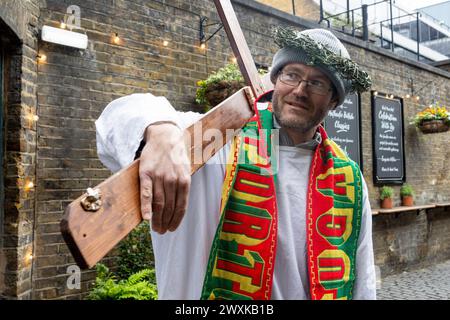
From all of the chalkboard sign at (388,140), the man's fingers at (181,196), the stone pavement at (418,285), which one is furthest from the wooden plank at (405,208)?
the man's fingers at (181,196)

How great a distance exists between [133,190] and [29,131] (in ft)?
10.5

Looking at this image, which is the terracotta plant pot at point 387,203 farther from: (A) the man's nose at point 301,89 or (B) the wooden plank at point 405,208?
(A) the man's nose at point 301,89

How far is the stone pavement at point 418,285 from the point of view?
6.27 m

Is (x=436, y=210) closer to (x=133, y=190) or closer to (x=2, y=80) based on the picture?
(x=2, y=80)

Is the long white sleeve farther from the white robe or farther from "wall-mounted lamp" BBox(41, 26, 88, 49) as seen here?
"wall-mounted lamp" BBox(41, 26, 88, 49)

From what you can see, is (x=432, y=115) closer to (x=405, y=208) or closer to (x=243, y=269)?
(x=405, y=208)

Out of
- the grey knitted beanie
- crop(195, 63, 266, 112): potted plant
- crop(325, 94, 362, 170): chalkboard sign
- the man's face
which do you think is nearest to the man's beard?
the man's face

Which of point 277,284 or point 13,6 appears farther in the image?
point 13,6

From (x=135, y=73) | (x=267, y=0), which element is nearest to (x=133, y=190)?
(x=135, y=73)

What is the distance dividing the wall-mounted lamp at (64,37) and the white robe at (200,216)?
2.97 metres

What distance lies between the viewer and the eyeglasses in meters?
1.68

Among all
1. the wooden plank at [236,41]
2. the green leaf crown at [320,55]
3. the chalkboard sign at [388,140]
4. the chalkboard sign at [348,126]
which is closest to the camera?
the wooden plank at [236,41]

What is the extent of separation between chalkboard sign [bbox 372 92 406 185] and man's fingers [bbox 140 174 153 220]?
738 centimetres

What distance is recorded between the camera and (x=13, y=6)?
334 cm
